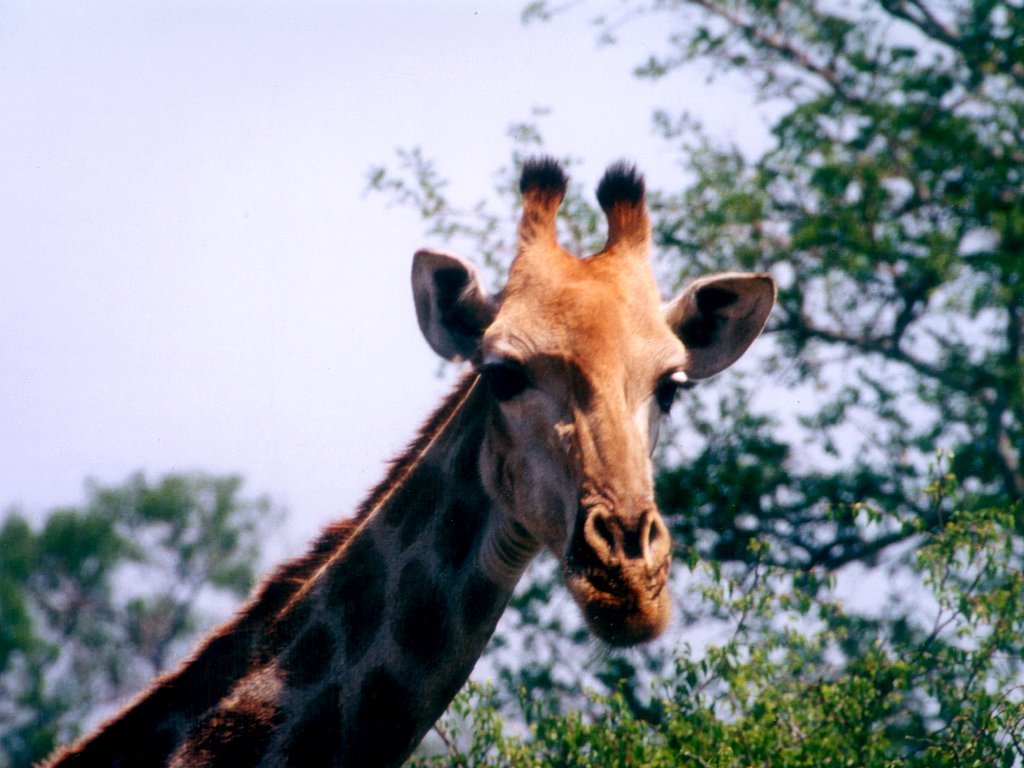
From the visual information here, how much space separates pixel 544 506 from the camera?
4.20 metres

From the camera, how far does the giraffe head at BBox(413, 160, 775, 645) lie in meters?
3.77

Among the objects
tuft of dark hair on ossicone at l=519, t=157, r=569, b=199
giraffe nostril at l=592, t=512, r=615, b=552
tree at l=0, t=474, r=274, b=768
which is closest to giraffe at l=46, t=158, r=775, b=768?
giraffe nostril at l=592, t=512, r=615, b=552

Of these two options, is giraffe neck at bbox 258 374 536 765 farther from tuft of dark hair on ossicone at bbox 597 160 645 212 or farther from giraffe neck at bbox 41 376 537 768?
tuft of dark hair on ossicone at bbox 597 160 645 212

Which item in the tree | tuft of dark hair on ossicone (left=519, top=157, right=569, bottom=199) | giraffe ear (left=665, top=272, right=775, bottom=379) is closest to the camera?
giraffe ear (left=665, top=272, right=775, bottom=379)

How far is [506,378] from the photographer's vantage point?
438 centimetres

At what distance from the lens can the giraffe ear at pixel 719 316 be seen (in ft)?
15.8

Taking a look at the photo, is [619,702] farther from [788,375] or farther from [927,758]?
[788,375]

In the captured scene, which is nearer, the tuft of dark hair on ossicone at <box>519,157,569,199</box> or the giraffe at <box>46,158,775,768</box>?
the giraffe at <box>46,158,775,768</box>

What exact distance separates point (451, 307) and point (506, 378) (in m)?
0.49

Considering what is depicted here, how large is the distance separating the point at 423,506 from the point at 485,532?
310 millimetres

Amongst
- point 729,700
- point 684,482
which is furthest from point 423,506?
point 684,482

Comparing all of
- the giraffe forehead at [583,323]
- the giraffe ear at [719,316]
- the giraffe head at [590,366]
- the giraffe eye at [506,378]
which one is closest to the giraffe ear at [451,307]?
the giraffe head at [590,366]

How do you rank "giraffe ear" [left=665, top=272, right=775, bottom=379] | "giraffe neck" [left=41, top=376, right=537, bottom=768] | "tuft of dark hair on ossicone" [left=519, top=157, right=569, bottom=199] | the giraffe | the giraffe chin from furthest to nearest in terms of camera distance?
"tuft of dark hair on ossicone" [left=519, top=157, right=569, bottom=199], "giraffe ear" [left=665, top=272, right=775, bottom=379], "giraffe neck" [left=41, top=376, right=537, bottom=768], the giraffe, the giraffe chin

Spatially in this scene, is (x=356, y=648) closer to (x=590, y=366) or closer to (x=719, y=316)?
(x=590, y=366)
